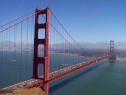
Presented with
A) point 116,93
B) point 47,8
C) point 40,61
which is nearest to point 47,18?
point 47,8

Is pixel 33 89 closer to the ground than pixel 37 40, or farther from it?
closer to the ground

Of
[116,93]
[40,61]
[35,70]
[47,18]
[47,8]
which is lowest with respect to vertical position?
[116,93]

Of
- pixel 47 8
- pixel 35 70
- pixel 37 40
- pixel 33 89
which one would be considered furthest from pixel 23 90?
pixel 47 8

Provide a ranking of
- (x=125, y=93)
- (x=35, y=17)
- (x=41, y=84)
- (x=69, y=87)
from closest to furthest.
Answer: (x=41, y=84) < (x=35, y=17) < (x=125, y=93) < (x=69, y=87)

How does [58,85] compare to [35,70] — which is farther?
[58,85]

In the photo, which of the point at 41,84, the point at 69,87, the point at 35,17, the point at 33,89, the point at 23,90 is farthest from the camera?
the point at 69,87

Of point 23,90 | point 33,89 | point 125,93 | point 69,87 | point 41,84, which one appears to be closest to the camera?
point 23,90

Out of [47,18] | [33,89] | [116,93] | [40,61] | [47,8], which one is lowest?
[116,93]

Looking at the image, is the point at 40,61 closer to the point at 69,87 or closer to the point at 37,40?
the point at 37,40

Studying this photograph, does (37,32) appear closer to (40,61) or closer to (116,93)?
(40,61)
